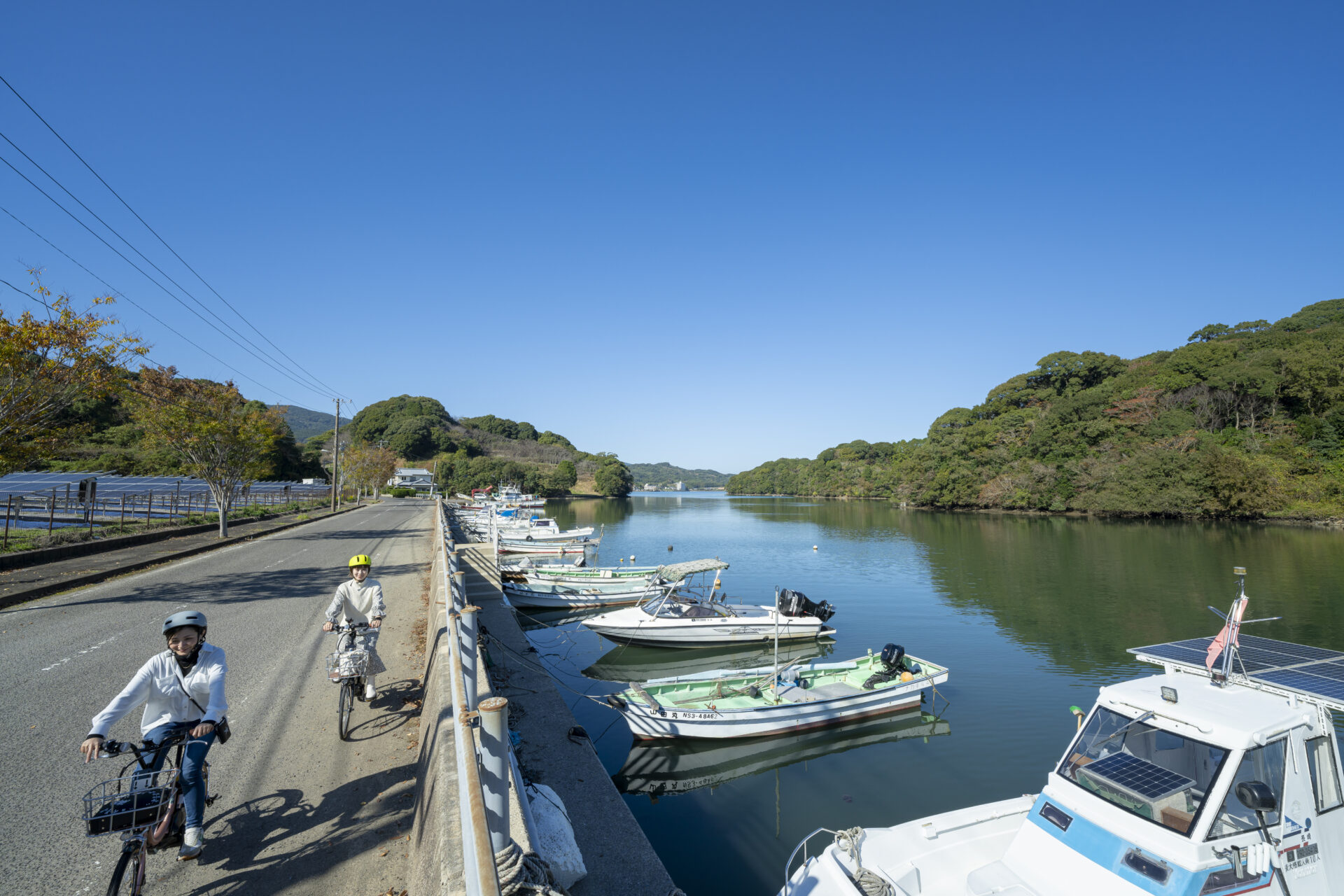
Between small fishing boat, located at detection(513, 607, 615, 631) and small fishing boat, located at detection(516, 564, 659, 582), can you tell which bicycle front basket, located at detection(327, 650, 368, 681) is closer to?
small fishing boat, located at detection(513, 607, 615, 631)

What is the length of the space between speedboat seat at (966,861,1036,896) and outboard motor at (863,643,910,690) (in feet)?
25.1

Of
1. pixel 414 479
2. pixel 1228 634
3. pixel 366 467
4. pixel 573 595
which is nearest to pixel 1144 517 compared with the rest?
pixel 573 595

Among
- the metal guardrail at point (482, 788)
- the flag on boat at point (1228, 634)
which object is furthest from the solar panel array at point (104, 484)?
the flag on boat at point (1228, 634)

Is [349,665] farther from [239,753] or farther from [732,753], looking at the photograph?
[732,753]

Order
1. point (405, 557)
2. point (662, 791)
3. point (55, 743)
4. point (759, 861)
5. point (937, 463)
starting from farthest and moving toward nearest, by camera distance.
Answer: point (937, 463) → point (405, 557) → point (662, 791) → point (759, 861) → point (55, 743)

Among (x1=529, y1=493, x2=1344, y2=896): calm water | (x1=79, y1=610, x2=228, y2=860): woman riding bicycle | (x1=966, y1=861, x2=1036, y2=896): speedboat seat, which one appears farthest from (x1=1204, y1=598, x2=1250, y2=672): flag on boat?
(x1=79, y1=610, x2=228, y2=860): woman riding bicycle

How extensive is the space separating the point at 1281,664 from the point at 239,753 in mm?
11553

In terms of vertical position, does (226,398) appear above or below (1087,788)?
above

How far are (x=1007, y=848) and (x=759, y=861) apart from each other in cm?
388

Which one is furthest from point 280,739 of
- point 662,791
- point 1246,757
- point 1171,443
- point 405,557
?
point 1171,443

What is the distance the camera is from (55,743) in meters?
6.03

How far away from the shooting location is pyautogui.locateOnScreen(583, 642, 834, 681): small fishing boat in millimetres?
16609

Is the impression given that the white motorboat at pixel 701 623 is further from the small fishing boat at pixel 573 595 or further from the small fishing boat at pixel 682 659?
the small fishing boat at pixel 573 595

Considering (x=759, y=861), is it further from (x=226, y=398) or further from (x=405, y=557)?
(x=226, y=398)
